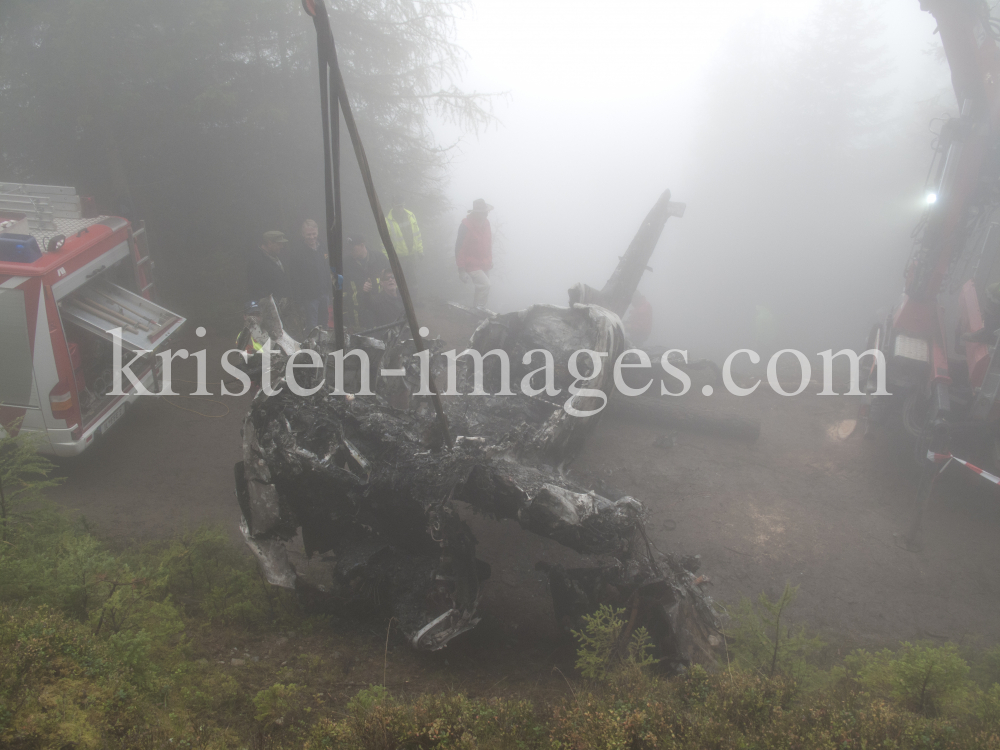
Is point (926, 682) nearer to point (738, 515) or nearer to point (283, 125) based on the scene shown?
point (738, 515)

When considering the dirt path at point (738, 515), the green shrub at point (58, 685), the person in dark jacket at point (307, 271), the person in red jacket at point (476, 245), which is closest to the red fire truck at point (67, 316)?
the dirt path at point (738, 515)

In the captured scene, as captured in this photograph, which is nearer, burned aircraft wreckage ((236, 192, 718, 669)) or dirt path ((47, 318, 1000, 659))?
burned aircraft wreckage ((236, 192, 718, 669))

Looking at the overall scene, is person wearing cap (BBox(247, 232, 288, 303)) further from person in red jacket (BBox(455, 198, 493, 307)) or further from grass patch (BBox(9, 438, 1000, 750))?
grass patch (BBox(9, 438, 1000, 750))

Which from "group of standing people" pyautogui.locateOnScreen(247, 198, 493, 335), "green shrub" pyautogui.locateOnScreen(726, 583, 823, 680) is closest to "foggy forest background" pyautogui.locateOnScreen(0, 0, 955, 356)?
"group of standing people" pyautogui.locateOnScreen(247, 198, 493, 335)

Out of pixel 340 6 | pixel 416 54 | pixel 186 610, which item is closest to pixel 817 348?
pixel 416 54

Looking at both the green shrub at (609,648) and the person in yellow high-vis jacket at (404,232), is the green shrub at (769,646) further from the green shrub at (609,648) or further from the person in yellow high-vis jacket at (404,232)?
the person in yellow high-vis jacket at (404,232)

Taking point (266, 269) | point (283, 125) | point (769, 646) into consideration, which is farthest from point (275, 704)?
point (283, 125)

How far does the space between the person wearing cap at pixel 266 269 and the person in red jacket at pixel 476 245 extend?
3509 millimetres

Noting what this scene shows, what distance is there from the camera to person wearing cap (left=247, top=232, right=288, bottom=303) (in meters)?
6.95

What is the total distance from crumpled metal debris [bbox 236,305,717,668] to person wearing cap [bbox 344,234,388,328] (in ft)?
14.5

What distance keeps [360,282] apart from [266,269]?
1597 mm

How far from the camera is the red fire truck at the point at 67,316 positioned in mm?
4641

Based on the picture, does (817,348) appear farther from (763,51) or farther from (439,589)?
(439,589)

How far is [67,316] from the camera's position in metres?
5.36
